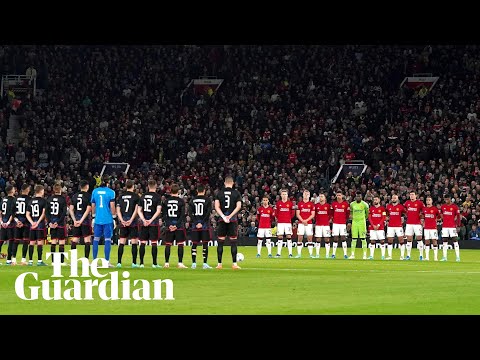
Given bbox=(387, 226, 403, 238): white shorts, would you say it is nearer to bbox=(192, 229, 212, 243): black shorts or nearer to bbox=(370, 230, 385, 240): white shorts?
bbox=(370, 230, 385, 240): white shorts

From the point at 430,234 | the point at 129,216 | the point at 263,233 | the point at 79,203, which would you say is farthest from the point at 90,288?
the point at 430,234

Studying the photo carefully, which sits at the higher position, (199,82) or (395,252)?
(199,82)

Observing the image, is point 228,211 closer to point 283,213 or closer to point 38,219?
point 38,219

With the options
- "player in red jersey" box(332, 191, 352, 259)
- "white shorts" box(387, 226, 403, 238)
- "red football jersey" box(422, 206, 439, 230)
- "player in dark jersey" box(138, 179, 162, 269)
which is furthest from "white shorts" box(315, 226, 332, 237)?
"player in dark jersey" box(138, 179, 162, 269)

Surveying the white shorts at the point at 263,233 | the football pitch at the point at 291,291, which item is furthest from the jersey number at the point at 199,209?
the white shorts at the point at 263,233

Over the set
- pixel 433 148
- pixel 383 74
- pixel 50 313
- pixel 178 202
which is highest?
pixel 383 74

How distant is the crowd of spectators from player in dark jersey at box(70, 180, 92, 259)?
20276 millimetres

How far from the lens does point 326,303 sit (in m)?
19.9

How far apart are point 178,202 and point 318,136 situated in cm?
2934

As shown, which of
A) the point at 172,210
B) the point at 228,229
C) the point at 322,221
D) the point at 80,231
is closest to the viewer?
the point at 228,229

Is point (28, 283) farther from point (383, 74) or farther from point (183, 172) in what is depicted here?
point (383, 74)

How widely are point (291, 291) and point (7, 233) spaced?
11.3m

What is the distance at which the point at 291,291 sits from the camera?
22250mm

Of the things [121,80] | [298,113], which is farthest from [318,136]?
[121,80]
